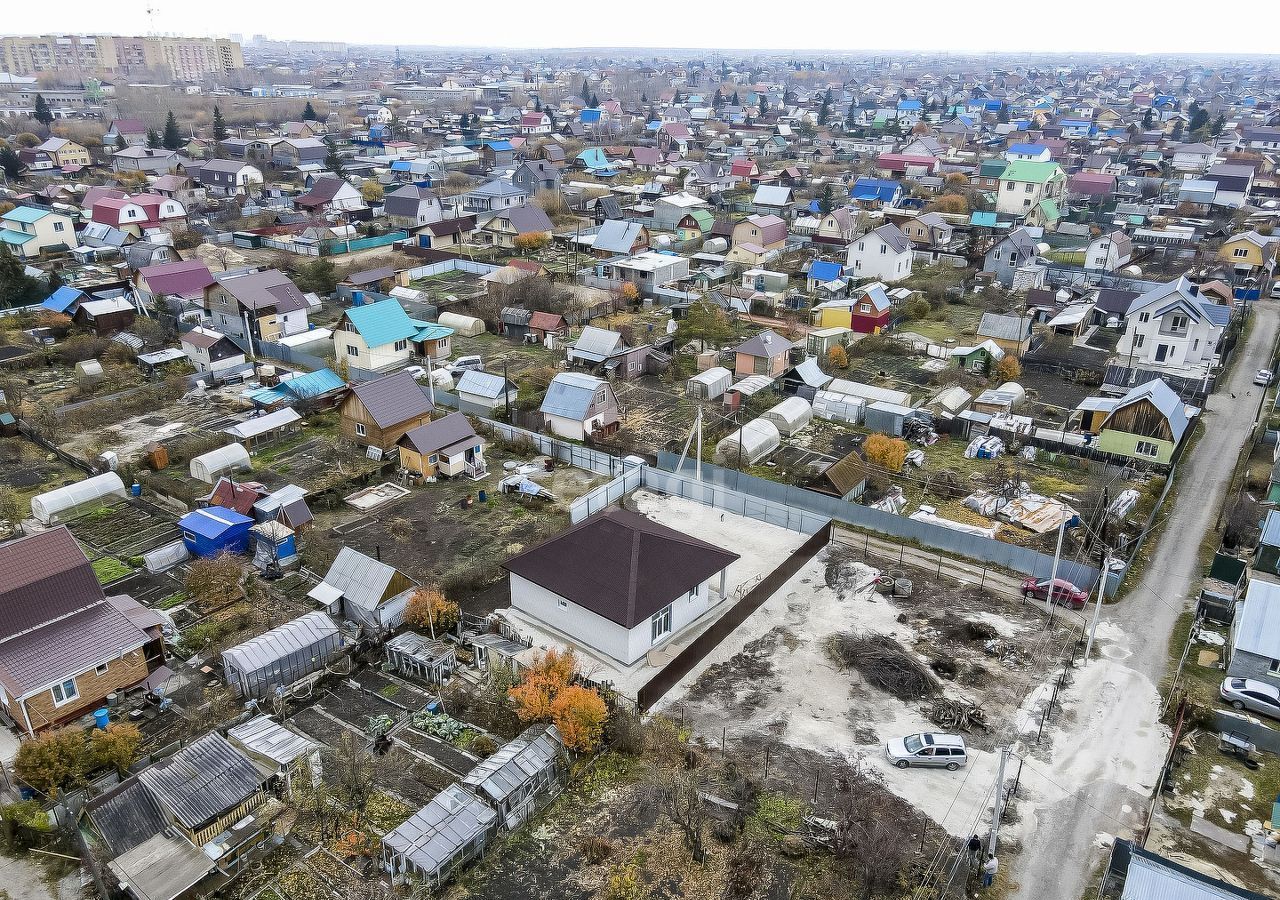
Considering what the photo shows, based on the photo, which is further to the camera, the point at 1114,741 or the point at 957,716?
the point at 957,716

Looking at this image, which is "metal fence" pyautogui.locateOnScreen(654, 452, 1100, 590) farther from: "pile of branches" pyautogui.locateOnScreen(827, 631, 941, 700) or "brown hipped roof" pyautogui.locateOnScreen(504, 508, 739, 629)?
"brown hipped roof" pyautogui.locateOnScreen(504, 508, 739, 629)

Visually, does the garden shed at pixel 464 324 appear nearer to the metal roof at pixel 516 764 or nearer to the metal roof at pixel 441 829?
the metal roof at pixel 516 764

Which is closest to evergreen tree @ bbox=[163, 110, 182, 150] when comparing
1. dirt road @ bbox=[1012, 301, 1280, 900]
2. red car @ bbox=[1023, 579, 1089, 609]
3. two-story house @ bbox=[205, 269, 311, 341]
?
two-story house @ bbox=[205, 269, 311, 341]

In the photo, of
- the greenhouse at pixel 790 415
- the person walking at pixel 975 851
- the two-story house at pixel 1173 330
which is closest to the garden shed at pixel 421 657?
the person walking at pixel 975 851

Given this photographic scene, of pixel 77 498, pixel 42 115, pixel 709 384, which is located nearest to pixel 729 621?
pixel 709 384

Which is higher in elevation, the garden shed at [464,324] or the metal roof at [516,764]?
the garden shed at [464,324]

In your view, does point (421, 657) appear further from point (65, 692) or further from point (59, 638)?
point (59, 638)
